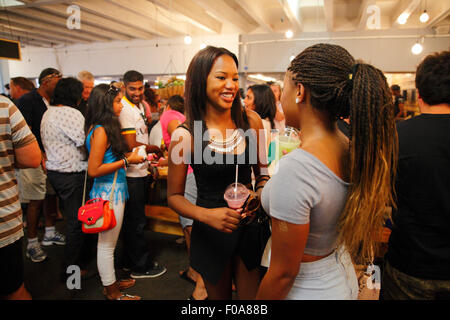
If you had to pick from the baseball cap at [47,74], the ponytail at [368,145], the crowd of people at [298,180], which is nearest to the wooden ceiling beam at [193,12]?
the baseball cap at [47,74]

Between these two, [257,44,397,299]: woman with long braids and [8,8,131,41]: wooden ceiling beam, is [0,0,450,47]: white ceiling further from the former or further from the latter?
[257,44,397,299]: woman with long braids

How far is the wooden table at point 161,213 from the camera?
3.17 meters

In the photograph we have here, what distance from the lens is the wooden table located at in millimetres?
3170

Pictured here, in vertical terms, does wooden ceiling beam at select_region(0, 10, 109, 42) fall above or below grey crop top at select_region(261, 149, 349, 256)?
above

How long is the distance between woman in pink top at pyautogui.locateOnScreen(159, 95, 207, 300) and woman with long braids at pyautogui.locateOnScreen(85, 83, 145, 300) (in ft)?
1.65

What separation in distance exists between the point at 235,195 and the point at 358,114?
2.05 ft

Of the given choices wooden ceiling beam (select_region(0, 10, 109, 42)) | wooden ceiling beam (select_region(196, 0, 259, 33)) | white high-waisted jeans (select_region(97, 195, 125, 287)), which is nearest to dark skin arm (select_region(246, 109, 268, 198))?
white high-waisted jeans (select_region(97, 195, 125, 287))

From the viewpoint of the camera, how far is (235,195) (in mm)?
1201

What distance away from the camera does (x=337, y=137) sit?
0.87 meters

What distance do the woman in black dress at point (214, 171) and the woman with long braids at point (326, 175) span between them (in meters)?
0.33

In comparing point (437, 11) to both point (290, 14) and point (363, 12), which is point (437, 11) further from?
point (290, 14)

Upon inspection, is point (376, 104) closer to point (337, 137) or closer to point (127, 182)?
point (337, 137)

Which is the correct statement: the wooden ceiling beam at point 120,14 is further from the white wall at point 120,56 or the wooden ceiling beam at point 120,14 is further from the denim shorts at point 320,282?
the denim shorts at point 320,282
